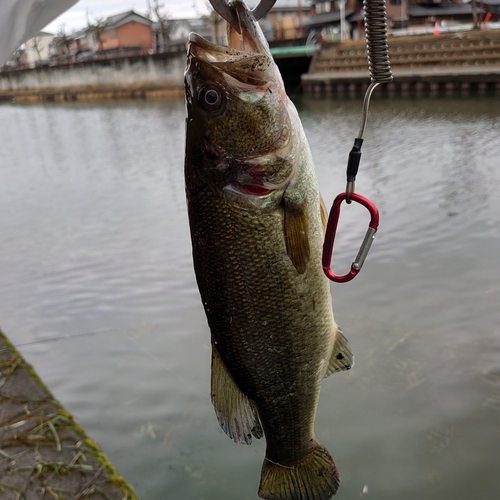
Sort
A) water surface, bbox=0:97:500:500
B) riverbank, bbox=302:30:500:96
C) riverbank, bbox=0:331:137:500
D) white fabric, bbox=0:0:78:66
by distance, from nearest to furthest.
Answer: white fabric, bbox=0:0:78:66
riverbank, bbox=0:331:137:500
water surface, bbox=0:97:500:500
riverbank, bbox=302:30:500:96

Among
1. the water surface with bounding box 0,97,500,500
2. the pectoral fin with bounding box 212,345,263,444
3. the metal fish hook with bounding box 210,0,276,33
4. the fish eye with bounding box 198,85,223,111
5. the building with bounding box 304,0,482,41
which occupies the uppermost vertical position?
the building with bounding box 304,0,482,41

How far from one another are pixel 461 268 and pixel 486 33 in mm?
20188

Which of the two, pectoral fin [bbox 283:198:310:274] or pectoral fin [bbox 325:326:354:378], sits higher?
pectoral fin [bbox 283:198:310:274]

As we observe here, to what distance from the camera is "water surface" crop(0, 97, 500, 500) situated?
3.55 meters

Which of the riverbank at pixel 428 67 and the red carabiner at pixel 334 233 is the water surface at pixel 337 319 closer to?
the red carabiner at pixel 334 233

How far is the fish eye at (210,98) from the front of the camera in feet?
5.02

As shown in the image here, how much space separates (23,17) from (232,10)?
1.34 m

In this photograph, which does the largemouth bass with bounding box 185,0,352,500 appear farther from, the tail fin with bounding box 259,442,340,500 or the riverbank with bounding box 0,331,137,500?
the riverbank with bounding box 0,331,137,500

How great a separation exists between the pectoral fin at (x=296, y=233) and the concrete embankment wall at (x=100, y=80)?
3095 centimetres

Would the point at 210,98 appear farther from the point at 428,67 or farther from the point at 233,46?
the point at 428,67

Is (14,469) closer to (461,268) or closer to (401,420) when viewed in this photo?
(401,420)

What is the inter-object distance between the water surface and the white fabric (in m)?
2.67

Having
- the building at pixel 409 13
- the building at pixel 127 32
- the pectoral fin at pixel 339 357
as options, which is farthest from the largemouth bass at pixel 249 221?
the building at pixel 127 32

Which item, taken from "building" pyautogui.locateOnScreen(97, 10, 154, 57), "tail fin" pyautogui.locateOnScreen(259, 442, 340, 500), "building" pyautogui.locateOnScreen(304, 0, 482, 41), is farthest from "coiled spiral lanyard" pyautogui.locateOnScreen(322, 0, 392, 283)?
"building" pyautogui.locateOnScreen(97, 10, 154, 57)
